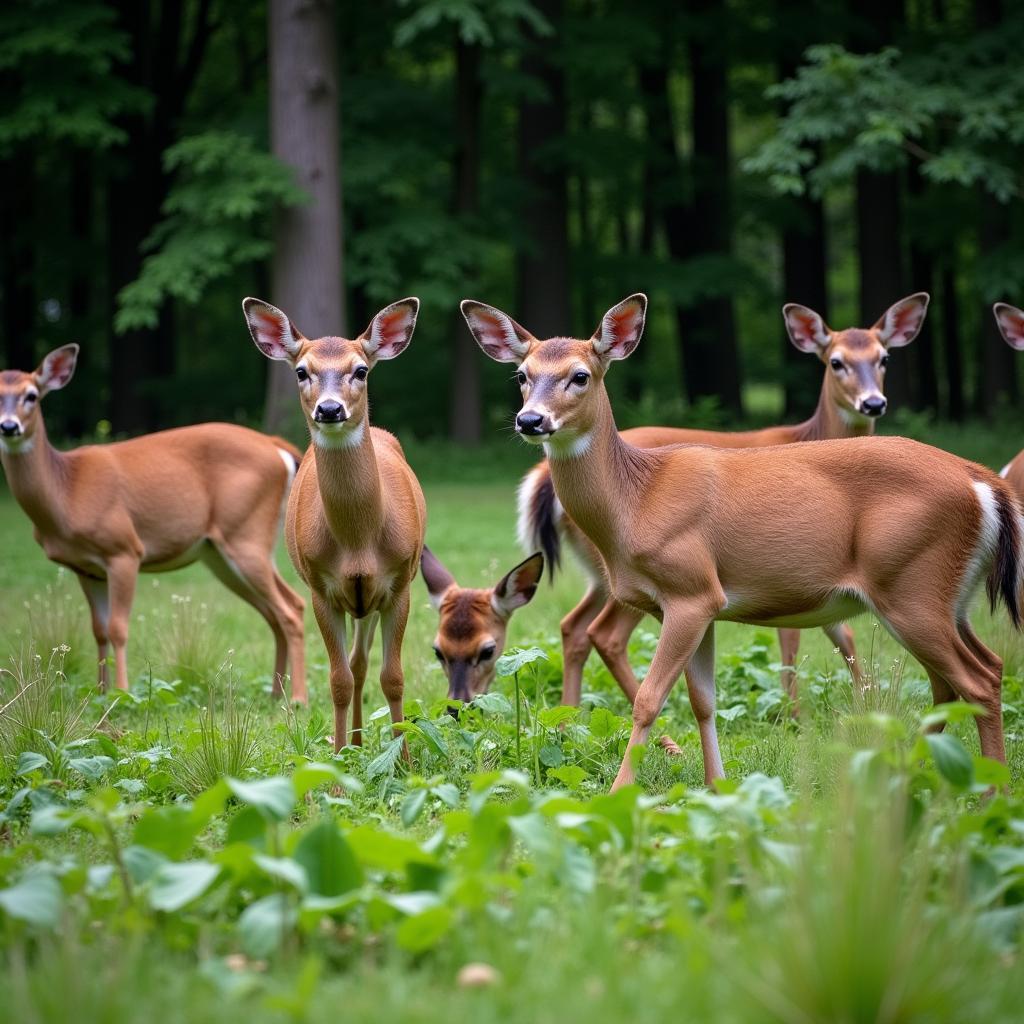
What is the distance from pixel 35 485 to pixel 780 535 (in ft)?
16.4

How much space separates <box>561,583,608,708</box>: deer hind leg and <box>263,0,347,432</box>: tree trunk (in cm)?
1130

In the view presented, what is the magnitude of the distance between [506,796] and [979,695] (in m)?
1.88

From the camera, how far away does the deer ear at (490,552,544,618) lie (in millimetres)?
6917

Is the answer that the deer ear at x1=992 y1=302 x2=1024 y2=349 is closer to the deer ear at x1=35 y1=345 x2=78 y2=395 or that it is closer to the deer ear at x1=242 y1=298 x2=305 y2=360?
the deer ear at x1=242 y1=298 x2=305 y2=360

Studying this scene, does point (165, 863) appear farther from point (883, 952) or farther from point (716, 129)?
point (716, 129)

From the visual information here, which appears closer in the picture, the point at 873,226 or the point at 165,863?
the point at 165,863

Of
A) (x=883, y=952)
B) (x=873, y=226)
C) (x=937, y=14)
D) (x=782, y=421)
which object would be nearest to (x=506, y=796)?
(x=883, y=952)

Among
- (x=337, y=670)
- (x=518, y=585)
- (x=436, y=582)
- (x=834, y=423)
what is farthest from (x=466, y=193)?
(x=337, y=670)

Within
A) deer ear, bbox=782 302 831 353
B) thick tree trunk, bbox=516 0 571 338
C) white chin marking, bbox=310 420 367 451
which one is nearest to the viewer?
white chin marking, bbox=310 420 367 451

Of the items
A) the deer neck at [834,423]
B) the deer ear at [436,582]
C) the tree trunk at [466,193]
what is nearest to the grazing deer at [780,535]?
the deer ear at [436,582]

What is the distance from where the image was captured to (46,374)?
347 inches

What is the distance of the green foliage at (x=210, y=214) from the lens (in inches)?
698

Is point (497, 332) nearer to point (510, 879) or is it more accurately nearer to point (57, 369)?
point (510, 879)

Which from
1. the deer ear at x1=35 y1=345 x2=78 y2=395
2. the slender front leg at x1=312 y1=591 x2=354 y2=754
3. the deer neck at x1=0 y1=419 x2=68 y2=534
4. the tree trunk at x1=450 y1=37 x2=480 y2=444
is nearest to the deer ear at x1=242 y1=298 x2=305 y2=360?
the slender front leg at x1=312 y1=591 x2=354 y2=754
